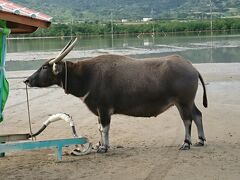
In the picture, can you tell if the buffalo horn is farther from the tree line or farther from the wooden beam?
the tree line

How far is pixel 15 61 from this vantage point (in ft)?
92.8

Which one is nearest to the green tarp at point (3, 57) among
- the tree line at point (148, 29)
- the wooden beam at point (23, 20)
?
the wooden beam at point (23, 20)

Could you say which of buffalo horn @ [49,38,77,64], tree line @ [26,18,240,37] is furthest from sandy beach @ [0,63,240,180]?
tree line @ [26,18,240,37]

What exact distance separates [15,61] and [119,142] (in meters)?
19.4

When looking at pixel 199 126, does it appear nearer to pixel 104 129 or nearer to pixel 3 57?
pixel 104 129

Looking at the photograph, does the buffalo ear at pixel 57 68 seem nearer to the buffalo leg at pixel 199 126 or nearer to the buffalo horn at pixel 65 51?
the buffalo horn at pixel 65 51

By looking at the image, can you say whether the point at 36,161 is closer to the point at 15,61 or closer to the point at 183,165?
the point at 183,165

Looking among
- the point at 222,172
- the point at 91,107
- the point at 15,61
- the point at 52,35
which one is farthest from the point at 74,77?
the point at 52,35

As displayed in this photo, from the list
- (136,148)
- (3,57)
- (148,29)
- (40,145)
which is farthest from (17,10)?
(148,29)

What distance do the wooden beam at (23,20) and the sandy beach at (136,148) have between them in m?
2.10

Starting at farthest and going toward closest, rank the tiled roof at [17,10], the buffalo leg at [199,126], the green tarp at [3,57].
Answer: the buffalo leg at [199,126]
the green tarp at [3,57]
the tiled roof at [17,10]

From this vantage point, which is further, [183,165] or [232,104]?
[232,104]

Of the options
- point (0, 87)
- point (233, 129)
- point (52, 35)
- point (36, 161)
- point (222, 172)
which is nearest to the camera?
point (222, 172)

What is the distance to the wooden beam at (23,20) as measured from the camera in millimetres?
7336
